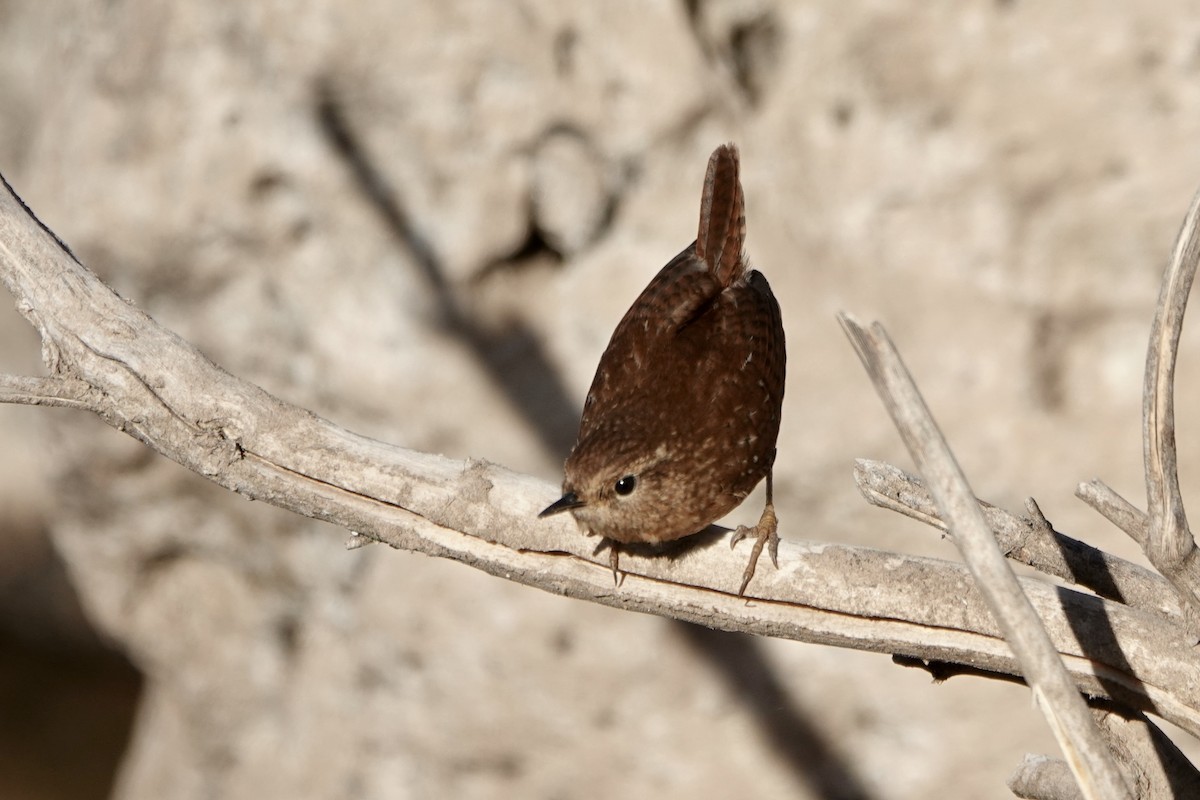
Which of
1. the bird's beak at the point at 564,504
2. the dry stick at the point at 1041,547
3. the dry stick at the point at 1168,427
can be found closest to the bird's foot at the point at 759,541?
the dry stick at the point at 1041,547

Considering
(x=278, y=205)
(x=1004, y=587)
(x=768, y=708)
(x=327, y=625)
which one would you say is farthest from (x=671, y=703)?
(x=1004, y=587)

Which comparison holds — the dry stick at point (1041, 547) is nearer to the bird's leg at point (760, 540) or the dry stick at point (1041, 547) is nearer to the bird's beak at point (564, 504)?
the bird's leg at point (760, 540)

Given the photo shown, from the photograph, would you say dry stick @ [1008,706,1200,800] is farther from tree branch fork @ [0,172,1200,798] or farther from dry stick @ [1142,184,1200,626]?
dry stick @ [1142,184,1200,626]

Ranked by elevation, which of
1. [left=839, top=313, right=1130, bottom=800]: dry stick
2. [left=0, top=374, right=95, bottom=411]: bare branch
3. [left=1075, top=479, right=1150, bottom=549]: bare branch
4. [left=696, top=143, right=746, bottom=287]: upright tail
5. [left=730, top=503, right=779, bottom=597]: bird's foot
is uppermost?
[left=696, top=143, right=746, bottom=287]: upright tail

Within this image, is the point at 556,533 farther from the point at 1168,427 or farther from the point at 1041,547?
the point at 1168,427

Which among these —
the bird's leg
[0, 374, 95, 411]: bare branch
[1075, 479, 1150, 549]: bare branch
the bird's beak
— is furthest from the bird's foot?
[0, 374, 95, 411]: bare branch

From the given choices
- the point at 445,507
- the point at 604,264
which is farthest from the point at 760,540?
the point at 604,264
